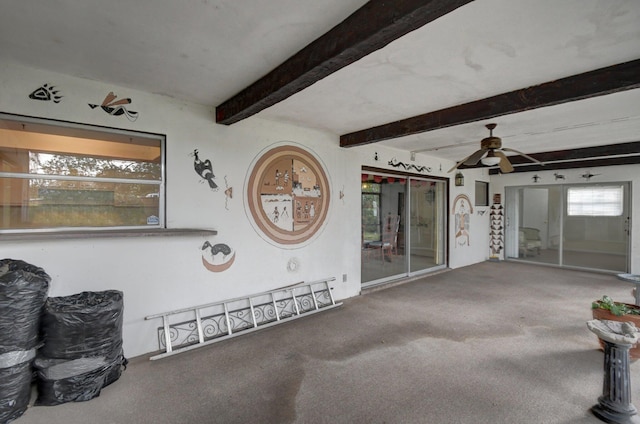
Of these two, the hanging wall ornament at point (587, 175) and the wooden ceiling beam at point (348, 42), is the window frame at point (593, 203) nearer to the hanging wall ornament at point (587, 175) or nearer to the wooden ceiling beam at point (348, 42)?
the hanging wall ornament at point (587, 175)

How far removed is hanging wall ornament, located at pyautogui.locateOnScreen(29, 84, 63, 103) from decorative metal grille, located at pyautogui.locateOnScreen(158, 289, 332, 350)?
92.4 inches

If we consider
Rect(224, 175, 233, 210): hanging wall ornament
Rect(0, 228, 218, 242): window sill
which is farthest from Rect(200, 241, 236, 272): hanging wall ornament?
Rect(224, 175, 233, 210): hanging wall ornament

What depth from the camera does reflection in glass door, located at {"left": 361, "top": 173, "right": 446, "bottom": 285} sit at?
17.7 ft

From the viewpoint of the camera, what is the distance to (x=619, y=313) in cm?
286

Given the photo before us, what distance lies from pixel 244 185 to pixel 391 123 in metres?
2.14

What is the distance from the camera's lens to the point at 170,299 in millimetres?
3074

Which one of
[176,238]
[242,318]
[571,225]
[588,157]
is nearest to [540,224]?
[571,225]

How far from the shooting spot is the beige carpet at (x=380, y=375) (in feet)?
6.79

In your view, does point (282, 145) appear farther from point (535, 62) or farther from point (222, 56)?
point (535, 62)

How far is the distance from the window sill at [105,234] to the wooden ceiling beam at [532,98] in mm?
2779

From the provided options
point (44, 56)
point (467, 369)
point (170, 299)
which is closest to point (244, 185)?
point (170, 299)

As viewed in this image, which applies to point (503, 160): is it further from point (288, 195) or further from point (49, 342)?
point (49, 342)

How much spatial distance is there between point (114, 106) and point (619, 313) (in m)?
5.35

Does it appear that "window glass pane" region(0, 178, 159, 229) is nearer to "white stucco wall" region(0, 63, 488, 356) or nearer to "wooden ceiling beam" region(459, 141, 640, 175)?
"white stucco wall" region(0, 63, 488, 356)
